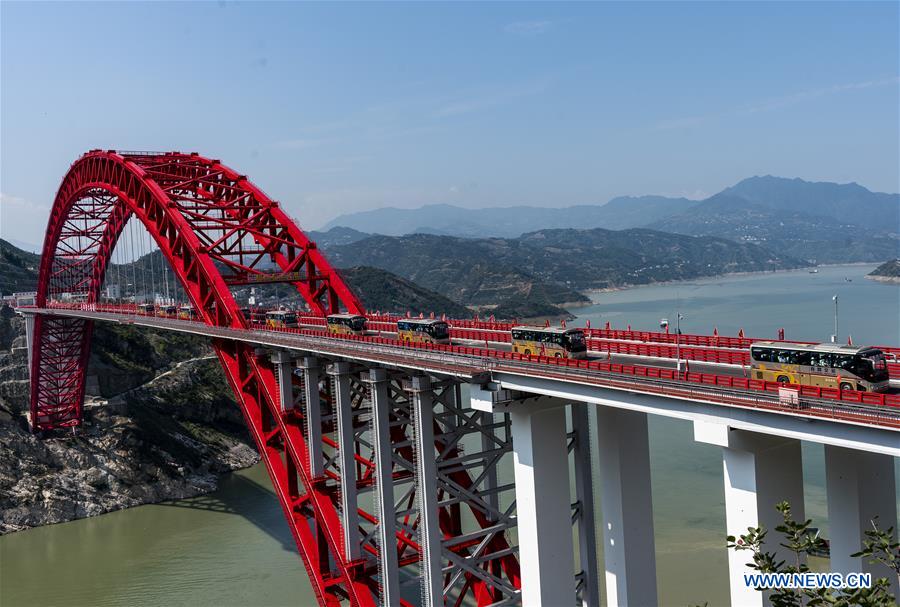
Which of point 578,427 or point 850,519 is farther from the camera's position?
point 578,427

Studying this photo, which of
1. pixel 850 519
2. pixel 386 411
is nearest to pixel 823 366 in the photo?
pixel 850 519

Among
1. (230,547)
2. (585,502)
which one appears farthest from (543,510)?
(230,547)

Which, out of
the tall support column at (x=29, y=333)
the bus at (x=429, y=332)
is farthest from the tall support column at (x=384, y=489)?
the tall support column at (x=29, y=333)

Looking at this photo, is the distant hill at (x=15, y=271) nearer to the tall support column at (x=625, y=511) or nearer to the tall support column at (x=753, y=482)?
the tall support column at (x=625, y=511)

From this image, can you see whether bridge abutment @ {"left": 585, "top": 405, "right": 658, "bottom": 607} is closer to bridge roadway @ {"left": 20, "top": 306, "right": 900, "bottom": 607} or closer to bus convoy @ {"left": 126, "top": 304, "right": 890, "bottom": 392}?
bridge roadway @ {"left": 20, "top": 306, "right": 900, "bottom": 607}

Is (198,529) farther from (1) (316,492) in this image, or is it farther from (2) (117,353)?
(2) (117,353)
